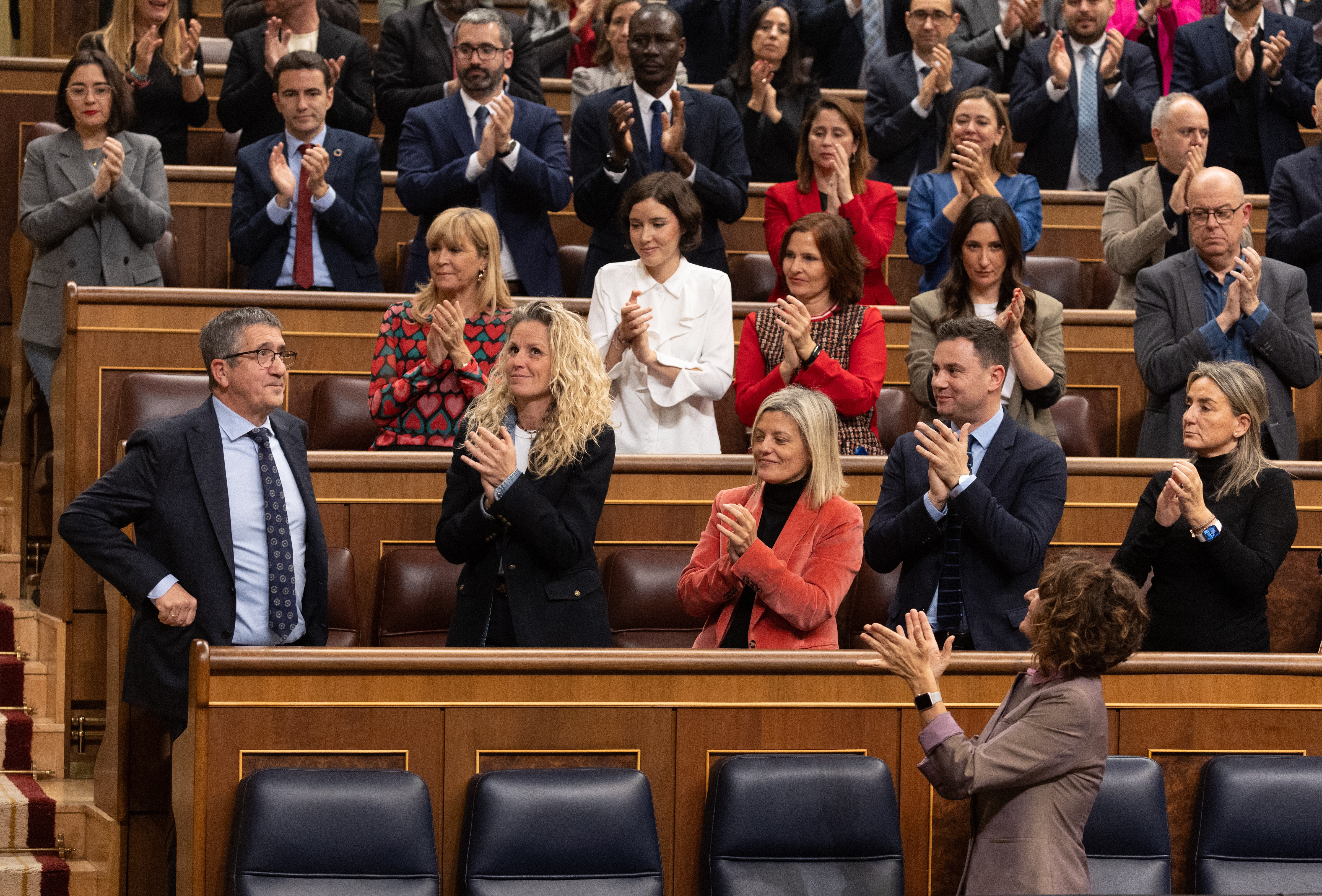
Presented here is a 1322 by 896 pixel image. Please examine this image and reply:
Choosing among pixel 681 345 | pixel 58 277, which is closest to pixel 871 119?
pixel 681 345

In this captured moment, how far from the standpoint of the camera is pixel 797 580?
9.15 ft

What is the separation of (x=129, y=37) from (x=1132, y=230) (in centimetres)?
307

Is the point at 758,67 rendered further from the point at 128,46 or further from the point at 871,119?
the point at 128,46

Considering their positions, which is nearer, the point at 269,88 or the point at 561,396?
the point at 561,396

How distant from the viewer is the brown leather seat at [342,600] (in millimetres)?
3193

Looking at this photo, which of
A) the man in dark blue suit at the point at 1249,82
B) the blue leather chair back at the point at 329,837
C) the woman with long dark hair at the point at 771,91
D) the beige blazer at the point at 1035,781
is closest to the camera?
the beige blazer at the point at 1035,781

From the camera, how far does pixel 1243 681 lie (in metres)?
2.79

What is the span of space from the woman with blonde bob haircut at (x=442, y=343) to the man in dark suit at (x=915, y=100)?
1960 millimetres

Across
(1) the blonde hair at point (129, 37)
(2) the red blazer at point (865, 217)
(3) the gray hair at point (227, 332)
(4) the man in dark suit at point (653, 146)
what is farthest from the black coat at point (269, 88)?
(3) the gray hair at point (227, 332)

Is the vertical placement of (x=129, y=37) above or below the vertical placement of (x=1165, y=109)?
above

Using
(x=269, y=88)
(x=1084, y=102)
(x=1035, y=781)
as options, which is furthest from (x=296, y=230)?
(x=1035, y=781)

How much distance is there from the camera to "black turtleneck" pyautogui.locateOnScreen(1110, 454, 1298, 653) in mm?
3045

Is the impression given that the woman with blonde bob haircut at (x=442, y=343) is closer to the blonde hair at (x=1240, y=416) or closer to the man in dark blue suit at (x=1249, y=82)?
the blonde hair at (x=1240, y=416)

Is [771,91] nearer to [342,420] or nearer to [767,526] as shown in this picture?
[342,420]
